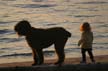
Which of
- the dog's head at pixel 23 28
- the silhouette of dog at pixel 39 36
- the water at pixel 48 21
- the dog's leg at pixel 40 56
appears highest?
the dog's head at pixel 23 28

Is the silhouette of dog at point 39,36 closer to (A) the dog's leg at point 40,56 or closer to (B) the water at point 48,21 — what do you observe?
(A) the dog's leg at point 40,56

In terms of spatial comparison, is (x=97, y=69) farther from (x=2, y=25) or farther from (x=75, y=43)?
(x=2, y=25)

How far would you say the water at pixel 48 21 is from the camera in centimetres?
1730

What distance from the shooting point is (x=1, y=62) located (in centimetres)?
1549

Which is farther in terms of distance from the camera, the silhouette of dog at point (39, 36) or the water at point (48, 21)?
the water at point (48, 21)

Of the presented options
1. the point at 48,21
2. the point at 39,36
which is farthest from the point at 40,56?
the point at 48,21

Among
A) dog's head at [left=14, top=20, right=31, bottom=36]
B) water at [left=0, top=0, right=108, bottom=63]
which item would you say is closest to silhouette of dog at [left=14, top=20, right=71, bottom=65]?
dog's head at [left=14, top=20, right=31, bottom=36]

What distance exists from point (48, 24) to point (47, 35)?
16521 mm

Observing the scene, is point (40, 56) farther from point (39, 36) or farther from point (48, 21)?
point (48, 21)

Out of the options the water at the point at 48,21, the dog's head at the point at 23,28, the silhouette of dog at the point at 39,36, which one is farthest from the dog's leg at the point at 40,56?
the water at the point at 48,21

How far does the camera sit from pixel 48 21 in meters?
28.8

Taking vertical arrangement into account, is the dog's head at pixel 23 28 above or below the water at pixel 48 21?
above

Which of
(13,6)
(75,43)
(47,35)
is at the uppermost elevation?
(47,35)

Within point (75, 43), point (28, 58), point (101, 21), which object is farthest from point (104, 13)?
point (28, 58)
